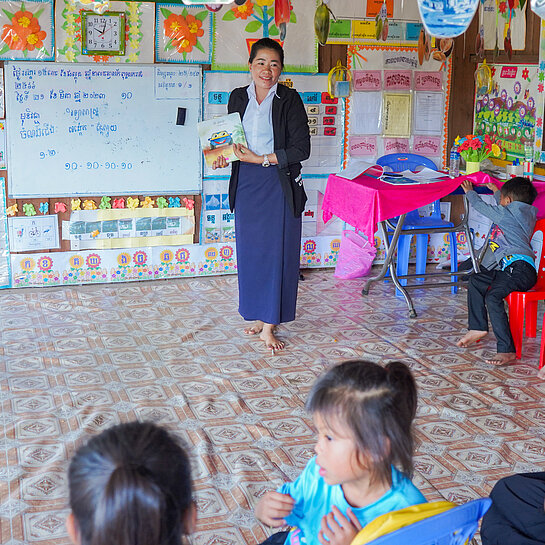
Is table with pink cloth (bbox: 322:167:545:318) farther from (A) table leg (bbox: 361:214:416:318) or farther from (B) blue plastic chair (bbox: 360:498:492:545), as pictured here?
(B) blue plastic chair (bbox: 360:498:492:545)

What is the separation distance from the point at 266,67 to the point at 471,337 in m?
1.77

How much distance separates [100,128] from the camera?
5.16 m

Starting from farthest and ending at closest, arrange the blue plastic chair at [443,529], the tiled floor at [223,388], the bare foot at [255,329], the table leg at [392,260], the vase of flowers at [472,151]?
the vase of flowers at [472,151] → the table leg at [392,260] → the bare foot at [255,329] → the tiled floor at [223,388] → the blue plastic chair at [443,529]

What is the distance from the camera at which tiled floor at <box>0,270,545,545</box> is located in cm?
275

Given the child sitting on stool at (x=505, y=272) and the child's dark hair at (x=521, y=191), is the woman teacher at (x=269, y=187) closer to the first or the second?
the child sitting on stool at (x=505, y=272)

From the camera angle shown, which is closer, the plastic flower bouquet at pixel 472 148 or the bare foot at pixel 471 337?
the bare foot at pixel 471 337

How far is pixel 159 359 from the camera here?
3.96 meters

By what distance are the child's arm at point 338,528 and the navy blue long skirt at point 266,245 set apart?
9.07ft

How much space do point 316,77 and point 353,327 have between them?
79.6 inches

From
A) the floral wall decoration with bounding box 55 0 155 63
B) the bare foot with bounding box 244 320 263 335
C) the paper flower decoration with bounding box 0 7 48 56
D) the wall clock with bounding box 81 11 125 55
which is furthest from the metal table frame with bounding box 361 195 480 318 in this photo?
the paper flower decoration with bounding box 0 7 48 56

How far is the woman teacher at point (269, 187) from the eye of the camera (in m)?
4.03

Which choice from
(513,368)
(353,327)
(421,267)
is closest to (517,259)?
(513,368)

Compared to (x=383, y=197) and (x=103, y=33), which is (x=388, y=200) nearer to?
(x=383, y=197)

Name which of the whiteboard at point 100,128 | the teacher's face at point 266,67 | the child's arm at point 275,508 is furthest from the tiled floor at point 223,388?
the teacher's face at point 266,67
